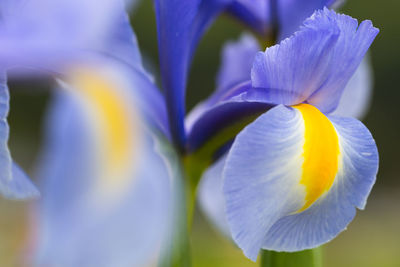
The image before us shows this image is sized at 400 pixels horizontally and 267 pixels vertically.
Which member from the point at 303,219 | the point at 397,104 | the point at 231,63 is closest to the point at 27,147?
the point at 397,104

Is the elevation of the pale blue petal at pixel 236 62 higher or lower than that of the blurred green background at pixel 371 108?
higher

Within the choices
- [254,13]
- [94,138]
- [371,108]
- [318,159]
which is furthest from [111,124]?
[371,108]

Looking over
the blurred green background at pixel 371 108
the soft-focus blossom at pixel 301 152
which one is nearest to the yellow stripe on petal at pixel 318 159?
the soft-focus blossom at pixel 301 152

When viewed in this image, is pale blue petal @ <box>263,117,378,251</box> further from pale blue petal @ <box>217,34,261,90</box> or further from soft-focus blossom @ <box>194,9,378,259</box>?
pale blue petal @ <box>217,34,261,90</box>

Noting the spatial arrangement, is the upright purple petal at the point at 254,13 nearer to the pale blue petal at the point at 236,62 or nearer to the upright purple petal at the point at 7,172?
the pale blue petal at the point at 236,62

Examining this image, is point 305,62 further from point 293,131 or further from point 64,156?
point 64,156

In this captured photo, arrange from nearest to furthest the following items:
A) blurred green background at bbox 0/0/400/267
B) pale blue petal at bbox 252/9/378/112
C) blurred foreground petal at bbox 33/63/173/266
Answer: blurred foreground petal at bbox 33/63/173/266 < pale blue petal at bbox 252/9/378/112 < blurred green background at bbox 0/0/400/267

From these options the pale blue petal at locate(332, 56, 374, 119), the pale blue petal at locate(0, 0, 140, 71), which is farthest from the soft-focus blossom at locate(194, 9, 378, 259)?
the pale blue petal at locate(332, 56, 374, 119)

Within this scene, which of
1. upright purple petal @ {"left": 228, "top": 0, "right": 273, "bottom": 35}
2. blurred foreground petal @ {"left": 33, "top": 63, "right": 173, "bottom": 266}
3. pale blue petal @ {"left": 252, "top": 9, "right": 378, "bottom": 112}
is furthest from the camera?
upright purple petal @ {"left": 228, "top": 0, "right": 273, "bottom": 35}
